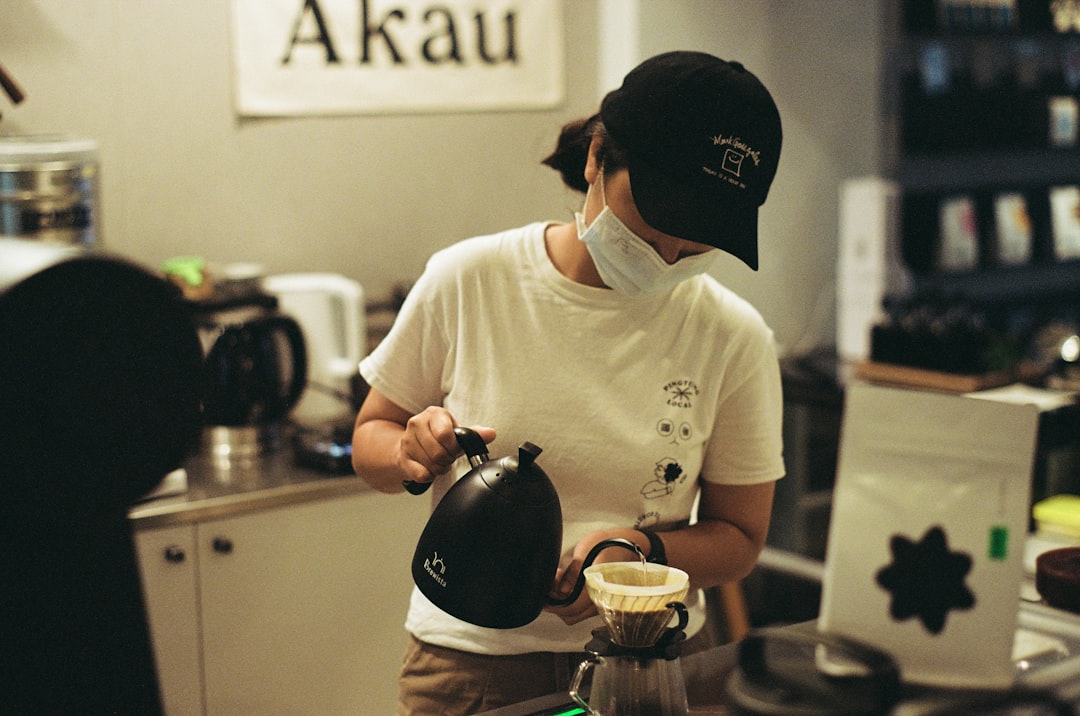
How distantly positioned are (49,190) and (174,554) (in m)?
0.76

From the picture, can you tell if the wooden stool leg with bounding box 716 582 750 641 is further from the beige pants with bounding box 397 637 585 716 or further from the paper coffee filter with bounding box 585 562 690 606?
the paper coffee filter with bounding box 585 562 690 606

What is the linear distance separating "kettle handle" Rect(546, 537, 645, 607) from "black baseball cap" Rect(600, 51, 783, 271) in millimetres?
341

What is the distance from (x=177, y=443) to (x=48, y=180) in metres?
2.00

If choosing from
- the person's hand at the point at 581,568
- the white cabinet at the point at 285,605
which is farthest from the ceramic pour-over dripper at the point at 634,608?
the white cabinet at the point at 285,605

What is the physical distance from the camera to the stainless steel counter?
2307 mm

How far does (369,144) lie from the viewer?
10.4ft

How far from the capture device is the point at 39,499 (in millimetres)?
514

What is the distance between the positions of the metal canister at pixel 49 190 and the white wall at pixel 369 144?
38 cm

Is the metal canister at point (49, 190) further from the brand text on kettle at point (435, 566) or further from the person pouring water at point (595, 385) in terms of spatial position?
the brand text on kettle at point (435, 566)

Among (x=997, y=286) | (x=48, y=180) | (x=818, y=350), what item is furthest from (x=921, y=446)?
(x=997, y=286)

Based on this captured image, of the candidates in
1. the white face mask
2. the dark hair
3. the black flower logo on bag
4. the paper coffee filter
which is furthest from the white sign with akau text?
the black flower logo on bag

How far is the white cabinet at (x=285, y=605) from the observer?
A: 2.32 m

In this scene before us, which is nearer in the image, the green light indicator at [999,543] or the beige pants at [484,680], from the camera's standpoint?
the green light indicator at [999,543]

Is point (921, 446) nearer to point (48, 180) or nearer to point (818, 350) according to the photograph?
point (48, 180)
